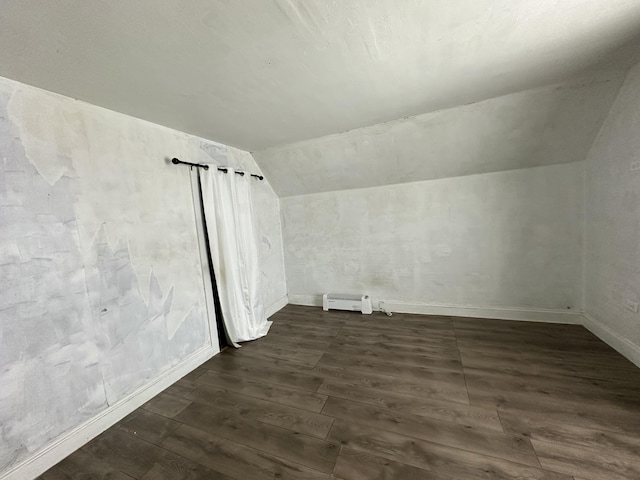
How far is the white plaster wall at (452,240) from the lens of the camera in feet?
8.19

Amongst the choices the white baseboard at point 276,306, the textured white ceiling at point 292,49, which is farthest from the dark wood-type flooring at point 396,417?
the textured white ceiling at point 292,49

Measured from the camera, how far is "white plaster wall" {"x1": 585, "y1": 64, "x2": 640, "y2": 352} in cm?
177

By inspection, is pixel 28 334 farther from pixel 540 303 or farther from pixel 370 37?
pixel 540 303

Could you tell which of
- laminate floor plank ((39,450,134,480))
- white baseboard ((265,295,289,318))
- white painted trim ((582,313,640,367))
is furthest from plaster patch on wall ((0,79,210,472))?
white painted trim ((582,313,640,367))

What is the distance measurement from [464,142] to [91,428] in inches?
149

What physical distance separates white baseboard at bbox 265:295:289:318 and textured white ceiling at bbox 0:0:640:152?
7.99 feet

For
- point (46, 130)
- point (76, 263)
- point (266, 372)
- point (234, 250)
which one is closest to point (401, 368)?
point (266, 372)

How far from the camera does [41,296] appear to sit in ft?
4.48

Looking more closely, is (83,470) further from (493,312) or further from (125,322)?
(493,312)

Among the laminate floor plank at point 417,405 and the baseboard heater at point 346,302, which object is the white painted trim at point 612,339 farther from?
the baseboard heater at point 346,302

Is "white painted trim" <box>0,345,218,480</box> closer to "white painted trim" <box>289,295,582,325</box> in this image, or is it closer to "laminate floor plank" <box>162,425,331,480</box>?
"laminate floor plank" <box>162,425,331,480</box>

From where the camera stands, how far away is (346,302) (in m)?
3.28

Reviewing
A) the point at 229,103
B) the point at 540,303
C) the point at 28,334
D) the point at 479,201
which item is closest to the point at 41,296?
the point at 28,334

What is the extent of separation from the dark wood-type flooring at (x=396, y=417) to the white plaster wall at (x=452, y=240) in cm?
58
